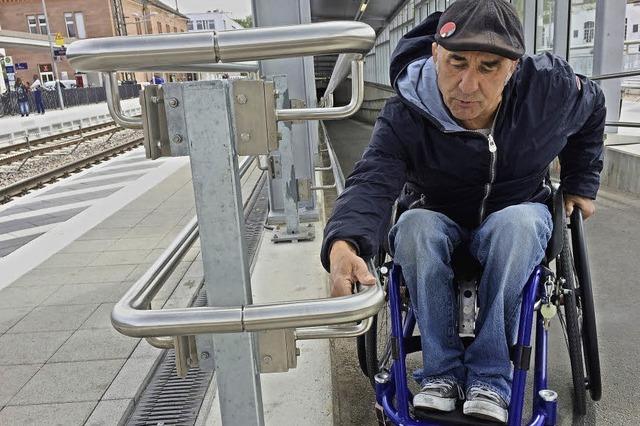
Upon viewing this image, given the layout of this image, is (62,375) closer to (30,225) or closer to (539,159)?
(539,159)

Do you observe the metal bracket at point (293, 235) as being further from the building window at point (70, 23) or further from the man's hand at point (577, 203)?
the building window at point (70, 23)

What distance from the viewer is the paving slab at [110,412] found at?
2266 millimetres

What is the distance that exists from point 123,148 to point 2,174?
3.84 metres

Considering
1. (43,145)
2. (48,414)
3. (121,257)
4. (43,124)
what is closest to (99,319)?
(48,414)

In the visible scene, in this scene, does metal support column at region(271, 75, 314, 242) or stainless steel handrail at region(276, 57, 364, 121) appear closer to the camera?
stainless steel handrail at region(276, 57, 364, 121)

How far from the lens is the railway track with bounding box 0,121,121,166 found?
1267cm

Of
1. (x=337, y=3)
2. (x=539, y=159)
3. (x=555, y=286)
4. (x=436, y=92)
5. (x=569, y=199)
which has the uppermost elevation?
(x=337, y=3)

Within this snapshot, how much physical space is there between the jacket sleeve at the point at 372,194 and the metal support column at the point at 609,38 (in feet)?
18.8

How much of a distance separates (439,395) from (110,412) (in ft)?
4.40

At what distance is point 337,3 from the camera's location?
1830 centimetres

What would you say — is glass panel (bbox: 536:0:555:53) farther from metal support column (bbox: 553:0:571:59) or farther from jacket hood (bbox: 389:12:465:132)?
jacket hood (bbox: 389:12:465:132)

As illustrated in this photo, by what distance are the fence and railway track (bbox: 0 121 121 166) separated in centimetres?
282

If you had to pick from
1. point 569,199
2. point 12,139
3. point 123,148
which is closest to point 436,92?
point 569,199

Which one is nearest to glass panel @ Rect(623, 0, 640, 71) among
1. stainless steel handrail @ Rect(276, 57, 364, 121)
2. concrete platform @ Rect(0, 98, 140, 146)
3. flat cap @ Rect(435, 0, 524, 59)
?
flat cap @ Rect(435, 0, 524, 59)
